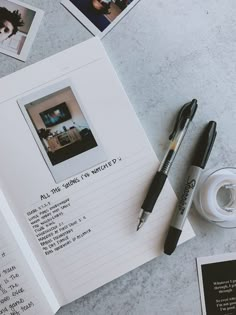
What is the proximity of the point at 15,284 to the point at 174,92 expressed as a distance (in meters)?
0.36

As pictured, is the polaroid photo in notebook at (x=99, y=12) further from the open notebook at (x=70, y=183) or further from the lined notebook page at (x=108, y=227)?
the lined notebook page at (x=108, y=227)

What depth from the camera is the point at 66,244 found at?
634mm

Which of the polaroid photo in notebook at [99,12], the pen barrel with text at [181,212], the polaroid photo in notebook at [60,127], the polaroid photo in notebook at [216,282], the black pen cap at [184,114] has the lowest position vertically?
the polaroid photo in notebook at [216,282]

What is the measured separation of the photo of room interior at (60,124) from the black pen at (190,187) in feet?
0.53

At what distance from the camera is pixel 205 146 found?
0.64m

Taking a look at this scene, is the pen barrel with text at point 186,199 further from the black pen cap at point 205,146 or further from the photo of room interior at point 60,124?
the photo of room interior at point 60,124

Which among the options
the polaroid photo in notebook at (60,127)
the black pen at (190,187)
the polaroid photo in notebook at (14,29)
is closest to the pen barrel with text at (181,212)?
the black pen at (190,187)

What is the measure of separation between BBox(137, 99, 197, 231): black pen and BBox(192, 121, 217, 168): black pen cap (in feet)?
0.10

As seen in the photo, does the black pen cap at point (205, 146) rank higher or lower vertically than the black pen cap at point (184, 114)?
lower

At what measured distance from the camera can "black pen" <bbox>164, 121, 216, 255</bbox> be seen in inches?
25.1

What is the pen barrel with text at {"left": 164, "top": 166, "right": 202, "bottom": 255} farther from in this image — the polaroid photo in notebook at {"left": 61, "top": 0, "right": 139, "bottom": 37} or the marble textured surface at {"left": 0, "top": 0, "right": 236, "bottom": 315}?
the polaroid photo in notebook at {"left": 61, "top": 0, "right": 139, "bottom": 37}

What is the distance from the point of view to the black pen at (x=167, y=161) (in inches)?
25.0

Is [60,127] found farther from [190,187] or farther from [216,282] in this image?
[216,282]

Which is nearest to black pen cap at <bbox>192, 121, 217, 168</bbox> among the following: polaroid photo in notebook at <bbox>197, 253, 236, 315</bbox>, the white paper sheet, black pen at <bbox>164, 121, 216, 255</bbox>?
black pen at <bbox>164, 121, 216, 255</bbox>
